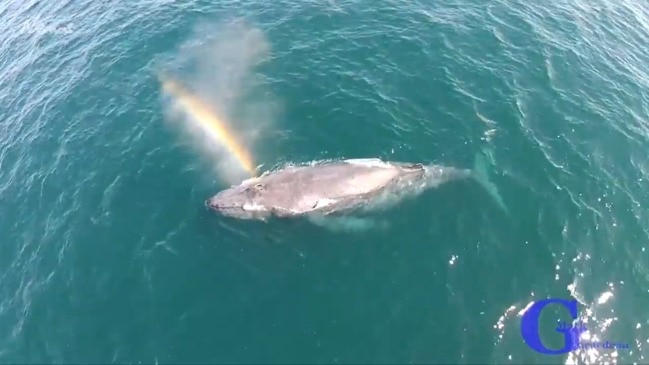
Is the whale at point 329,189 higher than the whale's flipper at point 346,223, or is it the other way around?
the whale at point 329,189

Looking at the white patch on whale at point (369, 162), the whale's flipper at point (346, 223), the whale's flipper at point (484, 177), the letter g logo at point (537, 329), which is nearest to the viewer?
the letter g logo at point (537, 329)

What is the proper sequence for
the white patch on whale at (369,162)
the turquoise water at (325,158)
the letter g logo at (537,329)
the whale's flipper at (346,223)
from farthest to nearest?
1. the white patch on whale at (369,162)
2. the whale's flipper at (346,223)
3. the turquoise water at (325,158)
4. the letter g logo at (537,329)

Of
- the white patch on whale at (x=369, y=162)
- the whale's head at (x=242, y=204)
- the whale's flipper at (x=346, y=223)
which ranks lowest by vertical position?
the whale's flipper at (x=346, y=223)

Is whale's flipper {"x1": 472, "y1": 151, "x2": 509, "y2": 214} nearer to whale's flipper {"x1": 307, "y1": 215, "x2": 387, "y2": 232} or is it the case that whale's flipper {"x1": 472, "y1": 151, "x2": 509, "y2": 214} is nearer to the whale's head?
whale's flipper {"x1": 307, "y1": 215, "x2": 387, "y2": 232}

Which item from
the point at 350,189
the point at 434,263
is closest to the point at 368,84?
the point at 350,189

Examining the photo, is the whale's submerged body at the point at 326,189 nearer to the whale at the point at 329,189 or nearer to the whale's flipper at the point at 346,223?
the whale at the point at 329,189

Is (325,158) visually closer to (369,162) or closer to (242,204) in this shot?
(369,162)

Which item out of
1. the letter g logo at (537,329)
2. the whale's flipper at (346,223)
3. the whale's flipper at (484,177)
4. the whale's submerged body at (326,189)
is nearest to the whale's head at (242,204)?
the whale's submerged body at (326,189)

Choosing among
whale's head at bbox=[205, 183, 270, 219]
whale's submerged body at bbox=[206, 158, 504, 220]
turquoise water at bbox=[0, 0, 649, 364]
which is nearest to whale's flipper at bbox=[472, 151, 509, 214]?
turquoise water at bbox=[0, 0, 649, 364]

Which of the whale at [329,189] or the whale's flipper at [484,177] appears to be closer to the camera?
the whale at [329,189]
